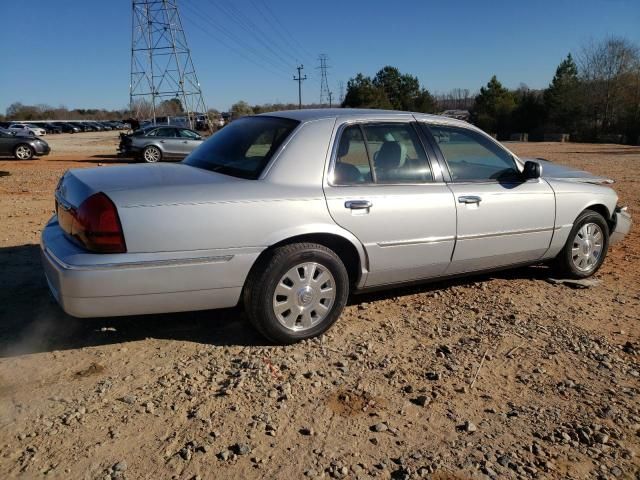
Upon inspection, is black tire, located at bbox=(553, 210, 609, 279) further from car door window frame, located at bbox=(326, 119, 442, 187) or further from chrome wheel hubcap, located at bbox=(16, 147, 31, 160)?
chrome wheel hubcap, located at bbox=(16, 147, 31, 160)

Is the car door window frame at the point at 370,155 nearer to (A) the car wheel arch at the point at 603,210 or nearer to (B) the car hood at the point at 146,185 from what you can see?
(B) the car hood at the point at 146,185

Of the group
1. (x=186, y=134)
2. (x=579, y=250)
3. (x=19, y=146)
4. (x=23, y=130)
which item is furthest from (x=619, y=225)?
(x=23, y=130)

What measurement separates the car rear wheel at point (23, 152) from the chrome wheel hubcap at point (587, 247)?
2127 cm

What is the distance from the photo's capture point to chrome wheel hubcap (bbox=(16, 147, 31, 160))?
21.1 metres

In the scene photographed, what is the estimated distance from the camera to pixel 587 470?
2.59m

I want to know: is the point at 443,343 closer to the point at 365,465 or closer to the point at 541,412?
the point at 541,412

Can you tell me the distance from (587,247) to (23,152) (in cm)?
2143

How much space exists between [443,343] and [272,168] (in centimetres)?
172

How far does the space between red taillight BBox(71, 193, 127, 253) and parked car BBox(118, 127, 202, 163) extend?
17.4 meters

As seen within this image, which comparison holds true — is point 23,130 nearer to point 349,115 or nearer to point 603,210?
point 349,115

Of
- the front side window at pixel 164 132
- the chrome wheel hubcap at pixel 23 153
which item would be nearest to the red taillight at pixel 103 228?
the front side window at pixel 164 132

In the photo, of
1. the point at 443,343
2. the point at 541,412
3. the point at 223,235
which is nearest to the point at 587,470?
the point at 541,412

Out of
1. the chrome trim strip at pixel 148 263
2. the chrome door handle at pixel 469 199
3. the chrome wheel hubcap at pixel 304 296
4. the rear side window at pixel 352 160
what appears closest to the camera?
the chrome trim strip at pixel 148 263

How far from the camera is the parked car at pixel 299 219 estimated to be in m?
3.30
